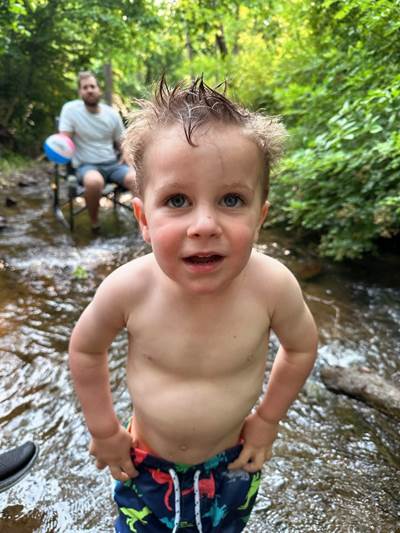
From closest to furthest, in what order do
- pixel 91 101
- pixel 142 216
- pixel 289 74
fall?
pixel 142 216
pixel 289 74
pixel 91 101

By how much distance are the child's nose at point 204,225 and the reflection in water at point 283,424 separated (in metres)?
1.10

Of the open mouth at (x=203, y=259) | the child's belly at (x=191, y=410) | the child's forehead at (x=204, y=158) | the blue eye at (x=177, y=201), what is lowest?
the child's belly at (x=191, y=410)

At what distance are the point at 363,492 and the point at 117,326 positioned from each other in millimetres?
1127

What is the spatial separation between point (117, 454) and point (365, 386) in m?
1.33

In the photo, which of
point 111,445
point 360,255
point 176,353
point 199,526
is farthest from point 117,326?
point 360,255

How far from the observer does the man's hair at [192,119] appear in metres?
0.85

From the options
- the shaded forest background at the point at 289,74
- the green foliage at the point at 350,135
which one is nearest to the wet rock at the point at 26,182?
the shaded forest background at the point at 289,74

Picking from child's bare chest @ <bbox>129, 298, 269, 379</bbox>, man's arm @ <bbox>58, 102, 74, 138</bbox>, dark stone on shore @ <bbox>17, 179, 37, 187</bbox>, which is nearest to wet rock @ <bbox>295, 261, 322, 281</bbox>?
child's bare chest @ <bbox>129, 298, 269, 379</bbox>

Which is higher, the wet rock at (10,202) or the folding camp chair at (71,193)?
the folding camp chair at (71,193)

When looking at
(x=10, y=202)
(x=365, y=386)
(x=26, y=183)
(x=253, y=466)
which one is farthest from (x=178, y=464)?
(x=26, y=183)

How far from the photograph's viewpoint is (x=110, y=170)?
15.5 ft

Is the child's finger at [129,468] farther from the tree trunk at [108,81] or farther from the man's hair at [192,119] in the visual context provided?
the tree trunk at [108,81]

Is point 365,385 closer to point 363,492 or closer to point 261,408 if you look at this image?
point 363,492

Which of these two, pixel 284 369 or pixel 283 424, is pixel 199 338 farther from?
pixel 283 424
